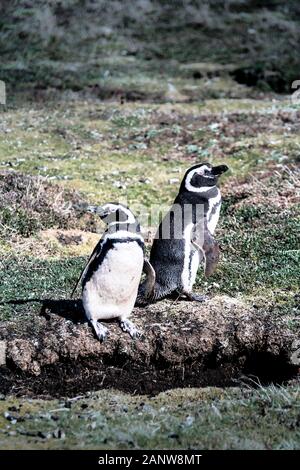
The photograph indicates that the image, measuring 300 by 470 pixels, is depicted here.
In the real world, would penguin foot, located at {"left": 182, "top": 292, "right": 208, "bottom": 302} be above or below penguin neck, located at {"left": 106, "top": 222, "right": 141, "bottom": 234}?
below

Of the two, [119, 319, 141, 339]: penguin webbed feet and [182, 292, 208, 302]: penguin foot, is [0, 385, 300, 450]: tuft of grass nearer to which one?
[119, 319, 141, 339]: penguin webbed feet

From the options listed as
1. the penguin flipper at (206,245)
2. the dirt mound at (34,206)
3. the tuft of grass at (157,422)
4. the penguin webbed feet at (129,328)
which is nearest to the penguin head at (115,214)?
the penguin webbed feet at (129,328)

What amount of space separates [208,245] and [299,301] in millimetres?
844

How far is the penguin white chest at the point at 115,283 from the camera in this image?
6.49m

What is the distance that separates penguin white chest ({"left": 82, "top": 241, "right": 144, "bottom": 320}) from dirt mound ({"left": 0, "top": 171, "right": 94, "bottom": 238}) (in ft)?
8.48

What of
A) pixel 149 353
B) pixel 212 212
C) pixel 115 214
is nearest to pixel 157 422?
pixel 149 353

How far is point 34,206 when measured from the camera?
9531 millimetres

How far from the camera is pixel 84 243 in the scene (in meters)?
9.12

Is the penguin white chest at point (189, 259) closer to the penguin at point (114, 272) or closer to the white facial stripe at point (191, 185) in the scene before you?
the white facial stripe at point (191, 185)

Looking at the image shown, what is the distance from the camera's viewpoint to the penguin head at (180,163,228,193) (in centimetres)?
766

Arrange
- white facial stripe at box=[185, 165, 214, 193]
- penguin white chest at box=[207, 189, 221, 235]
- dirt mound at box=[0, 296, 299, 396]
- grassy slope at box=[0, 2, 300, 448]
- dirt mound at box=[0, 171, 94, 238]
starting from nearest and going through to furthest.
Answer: grassy slope at box=[0, 2, 300, 448] < dirt mound at box=[0, 296, 299, 396] < penguin white chest at box=[207, 189, 221, 235] < white facial stripe at box=[185, 165, 214, 193] < dirt mound at box=[0, 171, 94, 238]

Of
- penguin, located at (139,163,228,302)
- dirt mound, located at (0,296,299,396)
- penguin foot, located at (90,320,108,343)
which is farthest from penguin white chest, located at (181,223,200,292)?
penguin foot, located at (90,320,108,343)
